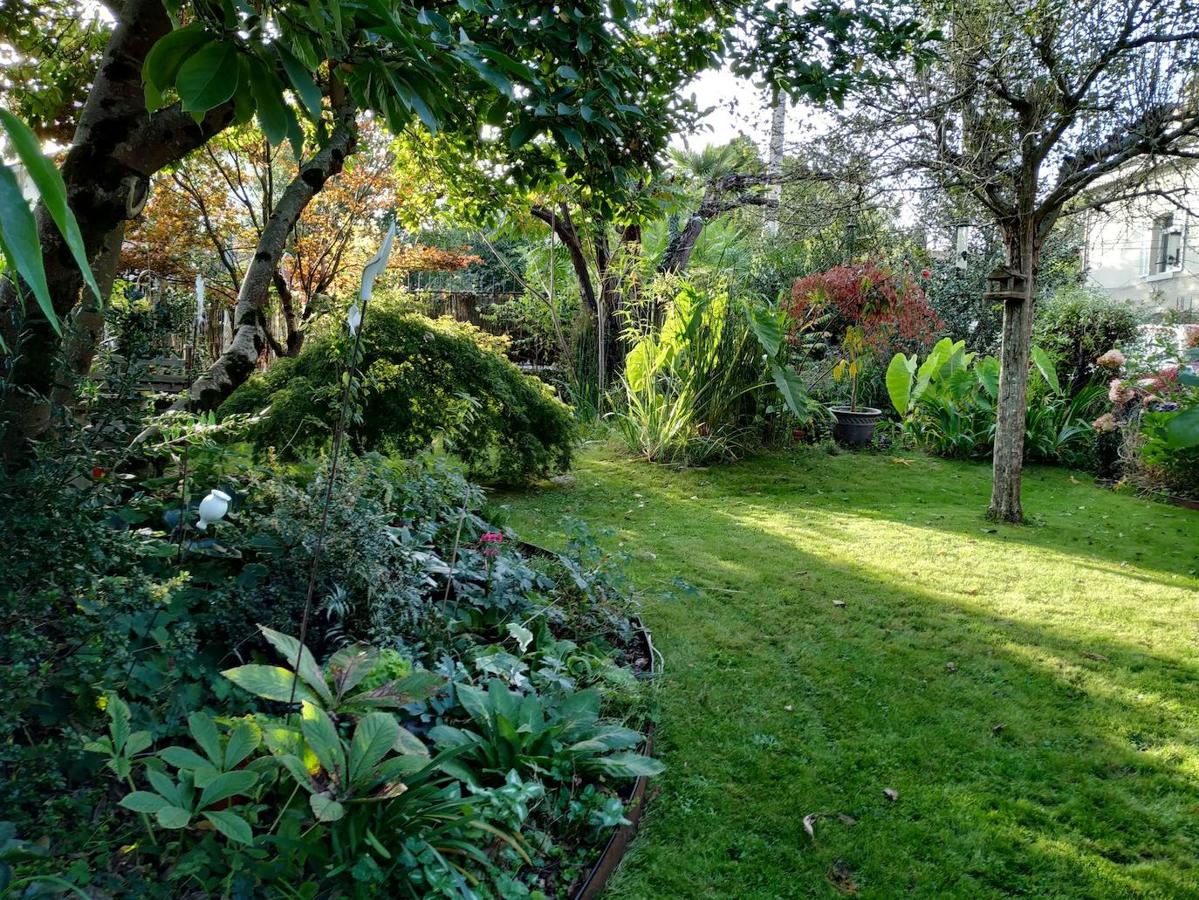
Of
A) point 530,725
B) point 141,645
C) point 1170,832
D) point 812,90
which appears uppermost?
point 812,90

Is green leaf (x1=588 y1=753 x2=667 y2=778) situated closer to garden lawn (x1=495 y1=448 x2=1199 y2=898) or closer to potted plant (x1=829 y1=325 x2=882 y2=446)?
garden lawn (x1=495 y1=448 x2=1199 y2=898)

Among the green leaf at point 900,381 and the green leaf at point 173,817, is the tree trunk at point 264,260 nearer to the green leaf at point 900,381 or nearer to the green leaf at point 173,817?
the green leaf at point 173,817

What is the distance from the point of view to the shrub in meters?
8.82

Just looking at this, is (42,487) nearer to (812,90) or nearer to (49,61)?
(812,90)

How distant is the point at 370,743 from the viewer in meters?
1.64

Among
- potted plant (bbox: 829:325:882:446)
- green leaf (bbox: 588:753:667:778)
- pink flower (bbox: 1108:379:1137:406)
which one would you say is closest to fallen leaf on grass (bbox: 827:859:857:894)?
green leaf (bbox: 588:753:667:778)

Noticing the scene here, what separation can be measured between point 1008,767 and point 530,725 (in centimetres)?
166

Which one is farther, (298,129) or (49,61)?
(49,61)

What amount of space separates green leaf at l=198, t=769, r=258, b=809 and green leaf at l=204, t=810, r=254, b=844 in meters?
0.04

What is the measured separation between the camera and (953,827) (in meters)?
2.13

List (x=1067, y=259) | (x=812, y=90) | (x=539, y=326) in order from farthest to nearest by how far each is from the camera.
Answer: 1. (x=539, y=326)
2. (x=1067, y=259)
3. (x=812, y=90)

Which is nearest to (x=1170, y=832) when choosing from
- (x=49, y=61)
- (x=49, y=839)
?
(x=49, y=839)

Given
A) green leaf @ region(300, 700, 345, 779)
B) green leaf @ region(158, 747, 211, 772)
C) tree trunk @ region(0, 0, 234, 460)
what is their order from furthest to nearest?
tree trunk @ region(0, 0, 234, 460)
green leaf @ region(300, 700, 345, 779)
green leaf @ region(158, 747, 211, 772)

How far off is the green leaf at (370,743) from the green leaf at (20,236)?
4.75 feet
